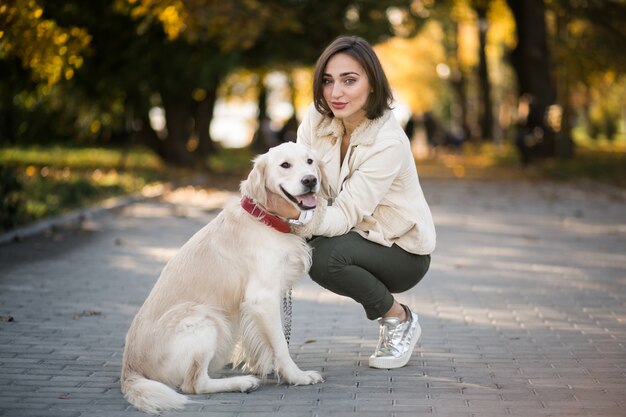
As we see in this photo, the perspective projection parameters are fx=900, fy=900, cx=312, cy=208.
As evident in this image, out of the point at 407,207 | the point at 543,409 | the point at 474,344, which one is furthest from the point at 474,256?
the point at 543,409

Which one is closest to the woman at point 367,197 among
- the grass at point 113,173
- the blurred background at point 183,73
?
the blurred background at point 183,73

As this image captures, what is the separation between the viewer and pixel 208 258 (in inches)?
210

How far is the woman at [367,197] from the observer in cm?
580

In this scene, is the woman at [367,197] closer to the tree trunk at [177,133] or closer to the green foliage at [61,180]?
the green foliage at [61,180]

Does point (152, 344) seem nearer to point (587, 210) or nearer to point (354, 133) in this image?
point (354, 133)

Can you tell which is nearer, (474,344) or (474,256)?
(474,344)

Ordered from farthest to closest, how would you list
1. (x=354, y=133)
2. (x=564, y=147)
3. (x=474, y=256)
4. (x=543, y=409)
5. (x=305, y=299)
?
(x=564, y=147), (x=474, y=256), (x=305, y=299), (x=354, y=133), (x=543, y=409)

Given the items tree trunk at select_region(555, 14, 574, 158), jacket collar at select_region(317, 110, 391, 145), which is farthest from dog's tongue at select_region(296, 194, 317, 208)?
tree trunk at select_region(555, 14, 574, 158)

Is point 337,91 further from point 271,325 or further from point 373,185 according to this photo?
point 271,325

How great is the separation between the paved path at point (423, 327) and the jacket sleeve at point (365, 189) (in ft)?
3.23

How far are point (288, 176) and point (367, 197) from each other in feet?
2.31

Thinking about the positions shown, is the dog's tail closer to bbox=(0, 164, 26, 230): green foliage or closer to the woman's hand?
the woman's hand

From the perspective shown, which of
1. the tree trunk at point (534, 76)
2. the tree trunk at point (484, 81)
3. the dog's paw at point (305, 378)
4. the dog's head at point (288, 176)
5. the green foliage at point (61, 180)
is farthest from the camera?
the tree trunk at point (484, 81)

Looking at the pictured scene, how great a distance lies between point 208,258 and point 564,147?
28.3 metres
